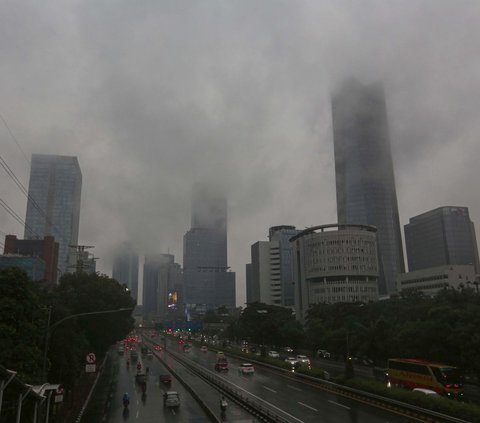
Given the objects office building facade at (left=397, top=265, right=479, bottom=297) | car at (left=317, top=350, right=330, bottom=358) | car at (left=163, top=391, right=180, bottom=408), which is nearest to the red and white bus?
car at (left=163, top=391, right=180, bottom=408)

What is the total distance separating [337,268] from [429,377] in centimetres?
13118

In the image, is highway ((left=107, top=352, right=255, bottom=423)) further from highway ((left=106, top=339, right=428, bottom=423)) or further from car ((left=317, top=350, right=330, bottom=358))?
car ((left=317, top=350, right=330, bottom=358))

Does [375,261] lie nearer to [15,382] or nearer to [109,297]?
[109,297]

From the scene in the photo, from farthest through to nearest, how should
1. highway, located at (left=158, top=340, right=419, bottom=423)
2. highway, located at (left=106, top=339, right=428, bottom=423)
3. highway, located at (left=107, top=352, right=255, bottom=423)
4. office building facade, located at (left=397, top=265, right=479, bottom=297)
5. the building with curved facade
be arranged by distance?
the building with curved facade < office building facade, located at (left=397, top=265, right=479, bottom=297) < highway, located at (left=107, top=352, right=255, bottom=423) < highway, located at (left=106, top=339, right=428, bottom=423) < highway, located at (left=158, top=340, right=419, bottom=423)

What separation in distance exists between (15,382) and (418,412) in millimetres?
29768

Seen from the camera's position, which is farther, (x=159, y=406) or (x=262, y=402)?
(x=159, y=406)

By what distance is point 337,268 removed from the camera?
172125 mm

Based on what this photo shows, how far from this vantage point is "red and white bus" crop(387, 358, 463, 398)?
134 feet

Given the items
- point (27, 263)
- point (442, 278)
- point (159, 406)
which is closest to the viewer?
point (159, 406)

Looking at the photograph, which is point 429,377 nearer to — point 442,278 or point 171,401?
point 171,401

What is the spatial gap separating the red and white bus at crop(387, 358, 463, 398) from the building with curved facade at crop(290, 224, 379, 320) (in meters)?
123

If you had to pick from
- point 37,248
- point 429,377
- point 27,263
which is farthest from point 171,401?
point 37,248

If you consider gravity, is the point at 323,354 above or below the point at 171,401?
above

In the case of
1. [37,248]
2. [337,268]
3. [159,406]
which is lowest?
[159,406]
